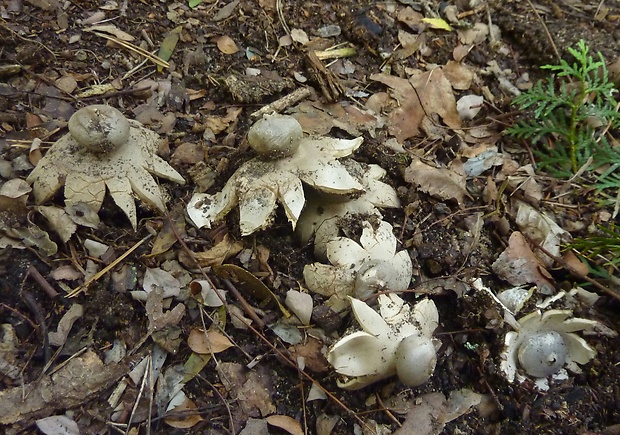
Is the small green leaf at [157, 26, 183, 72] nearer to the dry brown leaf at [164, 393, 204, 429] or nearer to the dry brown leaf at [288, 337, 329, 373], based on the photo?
the dry brown leaf at [288, 337, 329, 373]

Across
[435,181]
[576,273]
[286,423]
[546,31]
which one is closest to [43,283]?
[286,423]

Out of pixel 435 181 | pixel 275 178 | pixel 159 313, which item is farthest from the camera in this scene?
pixel 435 181

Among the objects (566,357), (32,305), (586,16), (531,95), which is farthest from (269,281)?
(586,16)

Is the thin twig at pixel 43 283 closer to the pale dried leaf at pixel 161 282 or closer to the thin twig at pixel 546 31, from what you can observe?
A: the pale dried leaf at pixel 161 282

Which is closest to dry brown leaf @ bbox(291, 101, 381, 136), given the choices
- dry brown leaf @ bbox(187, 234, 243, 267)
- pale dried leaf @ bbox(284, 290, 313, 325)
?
dry brown leaf @ bbox(187, 234, 243, 267)

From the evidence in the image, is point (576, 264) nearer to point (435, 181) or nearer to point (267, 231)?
point (435, 181)

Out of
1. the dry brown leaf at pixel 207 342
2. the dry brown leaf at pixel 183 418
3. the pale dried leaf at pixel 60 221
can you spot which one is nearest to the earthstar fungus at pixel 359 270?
the dry brown leaf at pixel 207 342
